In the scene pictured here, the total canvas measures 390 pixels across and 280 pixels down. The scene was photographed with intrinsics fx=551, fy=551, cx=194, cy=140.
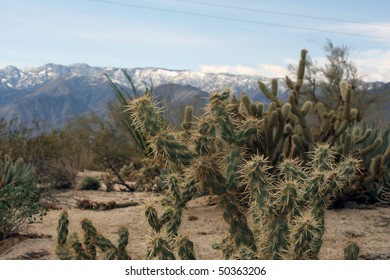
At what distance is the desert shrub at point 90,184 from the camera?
12242mm

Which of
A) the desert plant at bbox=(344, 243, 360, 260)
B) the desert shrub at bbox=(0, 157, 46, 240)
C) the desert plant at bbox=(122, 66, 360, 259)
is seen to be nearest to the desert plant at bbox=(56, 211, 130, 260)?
the desert plant at bbox=(122, 66, 360, 259)

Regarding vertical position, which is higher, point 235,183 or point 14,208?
point 235,183

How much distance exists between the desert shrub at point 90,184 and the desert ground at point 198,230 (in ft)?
8.37

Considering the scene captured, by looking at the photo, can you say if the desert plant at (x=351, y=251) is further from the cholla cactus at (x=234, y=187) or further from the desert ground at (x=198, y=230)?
the desert ground at (x=198, y=230)

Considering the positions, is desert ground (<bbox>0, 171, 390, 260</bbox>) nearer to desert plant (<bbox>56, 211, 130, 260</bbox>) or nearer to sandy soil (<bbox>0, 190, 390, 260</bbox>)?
sandy soil (<bbox>0, 190, 390, 260</bbox>)

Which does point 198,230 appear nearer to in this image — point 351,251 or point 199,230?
point 199,230

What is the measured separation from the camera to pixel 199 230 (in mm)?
7238

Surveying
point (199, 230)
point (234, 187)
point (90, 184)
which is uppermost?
point (234, 187)

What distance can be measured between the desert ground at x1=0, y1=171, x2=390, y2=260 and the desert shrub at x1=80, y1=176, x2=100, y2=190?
2551 mm

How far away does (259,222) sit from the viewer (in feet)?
14.1

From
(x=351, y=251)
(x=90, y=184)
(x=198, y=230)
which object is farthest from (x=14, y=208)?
(x=90, y=184)

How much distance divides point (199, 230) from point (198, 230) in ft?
0.05
